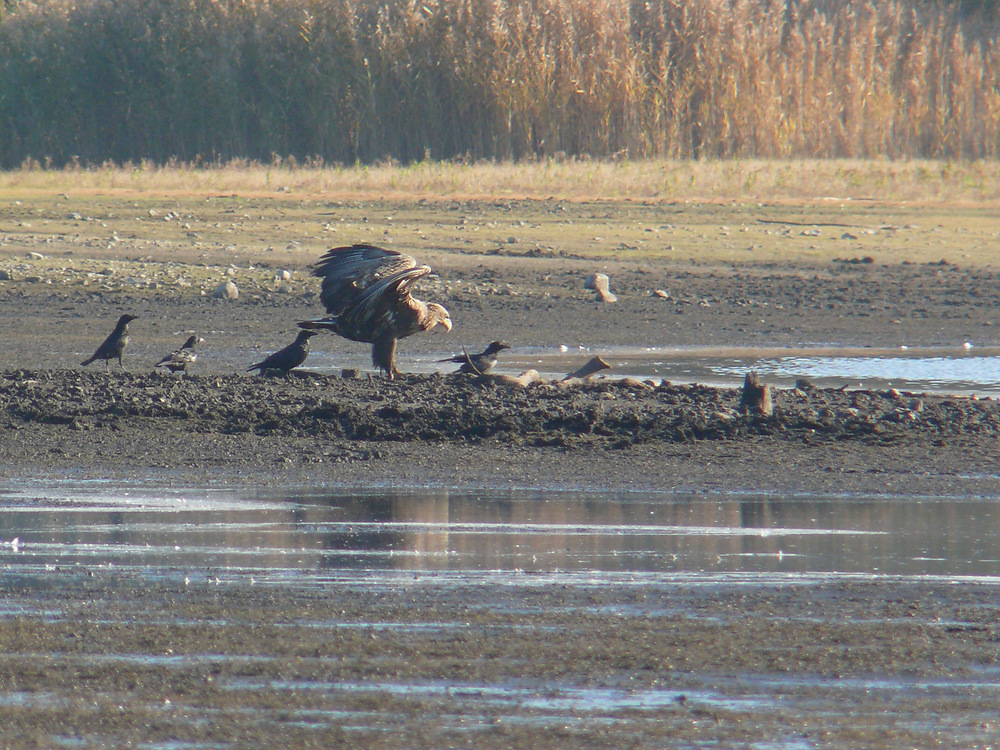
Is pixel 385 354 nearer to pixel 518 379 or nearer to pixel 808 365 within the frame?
pixel 518 379

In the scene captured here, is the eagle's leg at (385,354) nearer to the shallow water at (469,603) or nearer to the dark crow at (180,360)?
the dark crow at (180,360)

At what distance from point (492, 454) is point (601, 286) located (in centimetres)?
751

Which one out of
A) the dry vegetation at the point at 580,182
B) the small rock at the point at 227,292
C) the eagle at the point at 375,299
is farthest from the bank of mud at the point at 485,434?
the dry vegetation at the point at 580,182

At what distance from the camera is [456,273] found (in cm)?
1575

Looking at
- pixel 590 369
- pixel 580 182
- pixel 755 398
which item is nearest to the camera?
pixel 755 398

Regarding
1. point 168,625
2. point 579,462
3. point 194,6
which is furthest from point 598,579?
point 194,6

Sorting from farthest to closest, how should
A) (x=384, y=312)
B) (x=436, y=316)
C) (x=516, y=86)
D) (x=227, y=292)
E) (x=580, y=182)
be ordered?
(x=516, y=86), (x=580, y=182), (x=227, y=292), (x=436, y=316), (x=384, y=312)

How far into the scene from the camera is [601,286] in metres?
15.0

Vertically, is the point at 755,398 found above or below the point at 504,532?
above

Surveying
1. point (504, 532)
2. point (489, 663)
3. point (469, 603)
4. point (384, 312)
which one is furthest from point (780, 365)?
point (489, 663)

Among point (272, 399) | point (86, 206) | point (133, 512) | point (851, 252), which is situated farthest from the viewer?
point (86, 206)

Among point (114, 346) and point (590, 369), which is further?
point (114, 346)

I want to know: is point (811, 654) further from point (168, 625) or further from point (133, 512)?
point (133, 512)

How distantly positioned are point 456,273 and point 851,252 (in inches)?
195
